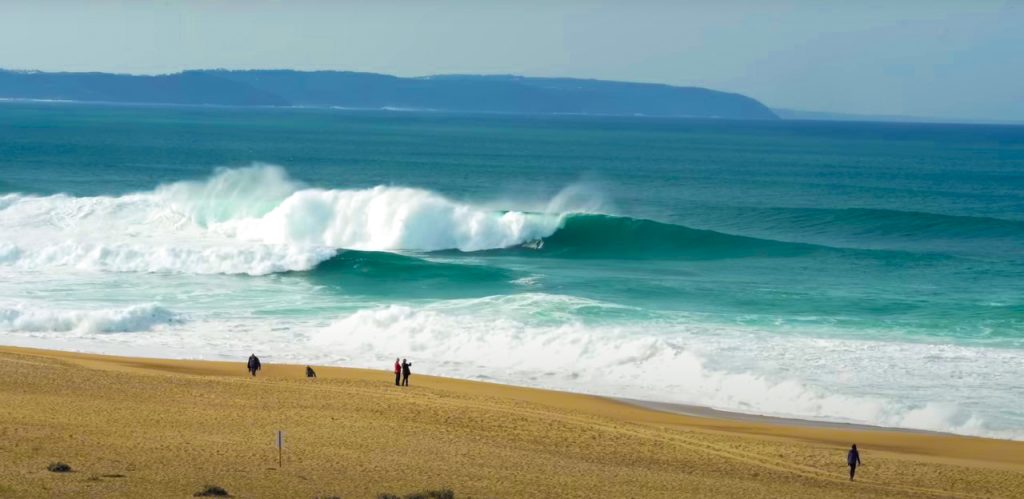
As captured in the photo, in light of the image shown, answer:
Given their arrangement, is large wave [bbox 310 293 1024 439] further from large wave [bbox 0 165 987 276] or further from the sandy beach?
large wave [bbox 0 165 987 276]

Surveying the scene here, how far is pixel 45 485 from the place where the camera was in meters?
11.7

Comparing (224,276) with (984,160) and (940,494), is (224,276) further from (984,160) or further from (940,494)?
(984,160)

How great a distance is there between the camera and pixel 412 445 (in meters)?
14.7

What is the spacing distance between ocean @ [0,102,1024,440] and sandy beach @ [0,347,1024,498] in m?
2.01

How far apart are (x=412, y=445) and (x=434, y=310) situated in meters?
10.8

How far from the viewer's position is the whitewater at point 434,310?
1994 centimetres

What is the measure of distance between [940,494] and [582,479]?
13.5 ft

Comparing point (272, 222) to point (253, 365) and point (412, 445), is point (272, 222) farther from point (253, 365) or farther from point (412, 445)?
point (412, 445)

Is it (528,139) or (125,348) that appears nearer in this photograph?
(125,348)

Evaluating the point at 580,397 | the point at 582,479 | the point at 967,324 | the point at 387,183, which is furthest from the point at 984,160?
the point at 582,479

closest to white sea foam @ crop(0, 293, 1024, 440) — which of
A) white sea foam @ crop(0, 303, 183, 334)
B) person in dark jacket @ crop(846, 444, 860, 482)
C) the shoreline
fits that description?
white sea foam @ crop(0, 303, 183, 334)

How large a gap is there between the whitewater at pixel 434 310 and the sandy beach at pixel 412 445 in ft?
5.11

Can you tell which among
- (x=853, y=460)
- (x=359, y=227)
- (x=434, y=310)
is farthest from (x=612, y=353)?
(x=359, y=227)

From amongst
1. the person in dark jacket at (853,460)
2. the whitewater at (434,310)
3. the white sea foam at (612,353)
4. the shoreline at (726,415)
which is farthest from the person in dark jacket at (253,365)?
the person in dark jacket at (853,460)
